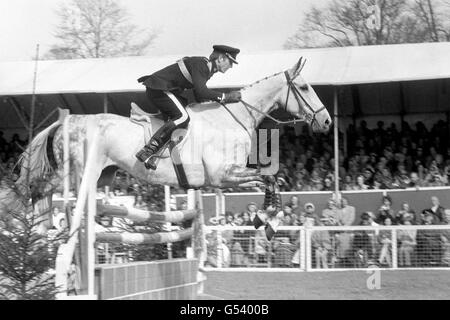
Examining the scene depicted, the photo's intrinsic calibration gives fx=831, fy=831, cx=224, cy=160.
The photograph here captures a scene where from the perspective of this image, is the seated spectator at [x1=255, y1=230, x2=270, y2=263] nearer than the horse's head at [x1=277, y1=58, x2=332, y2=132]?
No

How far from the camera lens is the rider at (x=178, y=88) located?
716 cm

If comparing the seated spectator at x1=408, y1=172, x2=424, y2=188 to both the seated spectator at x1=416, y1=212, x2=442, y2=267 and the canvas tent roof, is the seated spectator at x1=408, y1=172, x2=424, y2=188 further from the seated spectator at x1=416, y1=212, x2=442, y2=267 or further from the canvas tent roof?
the seated spectator at x1=416, y1=212, x2=442, y2=267

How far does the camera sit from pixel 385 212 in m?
10.7

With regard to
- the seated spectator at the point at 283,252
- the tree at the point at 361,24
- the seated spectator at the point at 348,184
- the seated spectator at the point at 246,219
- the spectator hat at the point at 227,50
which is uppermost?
the tree at the point at 361,24

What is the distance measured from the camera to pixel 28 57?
17672 mm

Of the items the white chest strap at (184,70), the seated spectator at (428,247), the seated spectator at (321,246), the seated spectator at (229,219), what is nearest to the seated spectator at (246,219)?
the seated spectator at (229,219)

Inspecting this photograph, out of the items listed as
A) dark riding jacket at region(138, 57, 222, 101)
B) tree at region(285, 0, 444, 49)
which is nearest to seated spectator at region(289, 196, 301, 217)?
dark riding jacket at region(138, 57, 222, 101)

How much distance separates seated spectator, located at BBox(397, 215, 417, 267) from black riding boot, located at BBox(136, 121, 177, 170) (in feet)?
12.1

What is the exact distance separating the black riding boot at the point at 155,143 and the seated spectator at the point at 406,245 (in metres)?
3.70

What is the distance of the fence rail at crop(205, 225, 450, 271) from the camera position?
9.54 metres

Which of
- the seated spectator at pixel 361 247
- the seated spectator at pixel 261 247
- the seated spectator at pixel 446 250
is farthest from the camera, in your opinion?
the seated spectator at pixel 261 247

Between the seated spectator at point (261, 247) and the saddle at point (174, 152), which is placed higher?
the saddle at point (174, 152)

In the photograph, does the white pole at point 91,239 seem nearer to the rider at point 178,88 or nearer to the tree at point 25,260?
the tree at point 25,260
